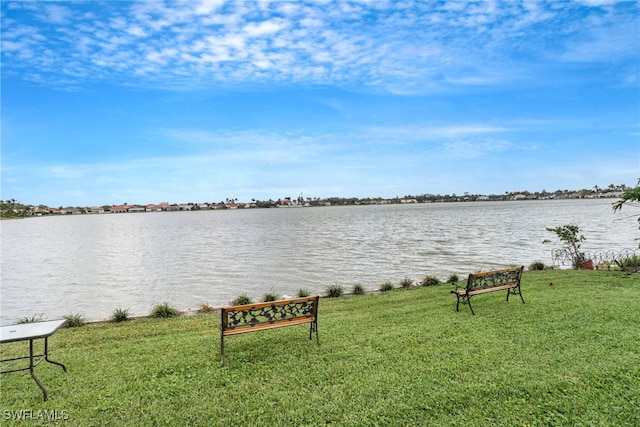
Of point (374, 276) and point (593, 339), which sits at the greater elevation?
point (593, 339)

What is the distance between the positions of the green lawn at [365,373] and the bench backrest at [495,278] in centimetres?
65

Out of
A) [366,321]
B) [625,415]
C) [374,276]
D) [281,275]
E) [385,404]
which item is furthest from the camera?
[281,275]

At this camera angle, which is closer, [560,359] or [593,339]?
[560,359]

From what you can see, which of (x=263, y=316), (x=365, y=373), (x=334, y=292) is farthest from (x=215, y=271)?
(x=365, y=373)

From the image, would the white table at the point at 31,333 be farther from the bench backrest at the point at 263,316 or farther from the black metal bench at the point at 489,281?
the black metal bench at the point at 489,281

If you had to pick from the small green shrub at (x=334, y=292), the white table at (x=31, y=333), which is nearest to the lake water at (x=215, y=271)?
the small green shrub at (x=334, y=292)

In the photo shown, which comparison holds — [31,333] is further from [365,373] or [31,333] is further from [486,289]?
[486,289]

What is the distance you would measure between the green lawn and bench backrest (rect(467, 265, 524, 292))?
0.65 metres

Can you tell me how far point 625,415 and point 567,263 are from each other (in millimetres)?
17752

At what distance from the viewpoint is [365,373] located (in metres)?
5.42

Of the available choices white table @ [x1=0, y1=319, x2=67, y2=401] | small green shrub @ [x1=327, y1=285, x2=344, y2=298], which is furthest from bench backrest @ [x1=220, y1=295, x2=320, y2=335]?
small green shrub @ [x1=327, y1=285, x2=344, y2=298]

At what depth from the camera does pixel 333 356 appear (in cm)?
616

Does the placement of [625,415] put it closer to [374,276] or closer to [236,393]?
[236,393]

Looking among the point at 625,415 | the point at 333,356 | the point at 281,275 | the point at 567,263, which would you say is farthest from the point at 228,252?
the point at 625,415
